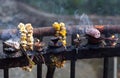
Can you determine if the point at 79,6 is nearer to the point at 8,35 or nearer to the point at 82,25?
the point at 82,25

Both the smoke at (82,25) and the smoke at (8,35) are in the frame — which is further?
the smoke at (82,25)

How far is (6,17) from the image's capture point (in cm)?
144

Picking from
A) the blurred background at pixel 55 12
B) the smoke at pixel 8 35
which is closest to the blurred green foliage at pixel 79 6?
the blurred background at pixel 55 12

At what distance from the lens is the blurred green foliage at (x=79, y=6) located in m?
1.44

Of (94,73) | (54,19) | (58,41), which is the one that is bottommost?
(94,73)

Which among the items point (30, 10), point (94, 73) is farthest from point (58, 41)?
point (94, 73)

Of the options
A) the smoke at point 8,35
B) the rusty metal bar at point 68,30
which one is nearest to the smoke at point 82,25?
the rusty metal bar at point 68,30

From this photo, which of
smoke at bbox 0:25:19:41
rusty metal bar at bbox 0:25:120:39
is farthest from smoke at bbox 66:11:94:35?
smoke at bbox 0:25:19:41

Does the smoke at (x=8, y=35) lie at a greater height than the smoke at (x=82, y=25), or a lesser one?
lesser

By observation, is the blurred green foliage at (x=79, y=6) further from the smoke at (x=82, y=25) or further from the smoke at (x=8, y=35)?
the smoke at (x=8, y=35)

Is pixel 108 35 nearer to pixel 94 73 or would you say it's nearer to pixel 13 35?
pixel 13 35

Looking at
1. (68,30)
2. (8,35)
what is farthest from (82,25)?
(8,35)

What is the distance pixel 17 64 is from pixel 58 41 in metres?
0.24

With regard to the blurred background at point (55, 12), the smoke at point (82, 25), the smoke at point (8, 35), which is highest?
the blurred background at point (55, 12)
